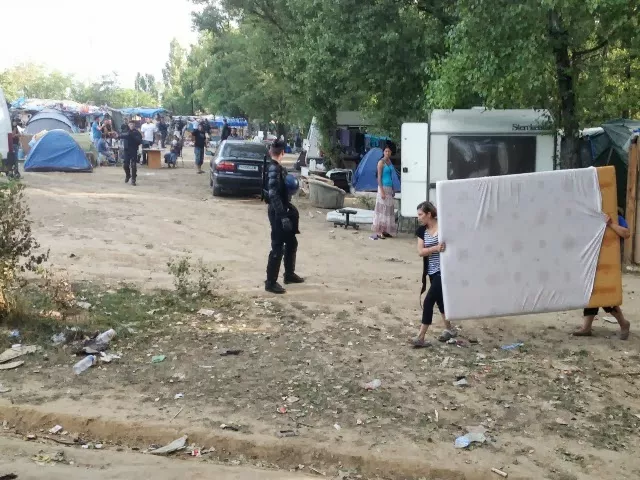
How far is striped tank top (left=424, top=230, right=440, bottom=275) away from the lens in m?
7.05

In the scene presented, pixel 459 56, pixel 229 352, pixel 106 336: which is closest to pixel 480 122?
pixel 459 56

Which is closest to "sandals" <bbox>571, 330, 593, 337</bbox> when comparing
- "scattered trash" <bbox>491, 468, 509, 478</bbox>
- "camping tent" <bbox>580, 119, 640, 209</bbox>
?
"scattered trash" <bbox>491, 468, 509, 478</bbox>

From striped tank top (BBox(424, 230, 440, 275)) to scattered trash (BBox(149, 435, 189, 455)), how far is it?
3097 millimetres

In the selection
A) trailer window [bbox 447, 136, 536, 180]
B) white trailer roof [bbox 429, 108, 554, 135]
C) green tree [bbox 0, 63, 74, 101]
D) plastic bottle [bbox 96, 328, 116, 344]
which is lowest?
plastic bottle [bbox 96, 328, 116, 344]

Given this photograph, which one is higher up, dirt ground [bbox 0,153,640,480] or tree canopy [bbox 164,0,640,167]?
tree canopy [bbox 164,0,640,167]

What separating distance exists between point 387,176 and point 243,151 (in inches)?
271

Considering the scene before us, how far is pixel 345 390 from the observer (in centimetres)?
585

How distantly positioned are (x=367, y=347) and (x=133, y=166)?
15941 millimetres

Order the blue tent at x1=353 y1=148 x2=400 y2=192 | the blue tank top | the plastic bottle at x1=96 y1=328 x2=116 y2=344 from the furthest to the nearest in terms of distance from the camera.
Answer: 1. the blue tent at x1=353 y1=148 x2=400 y2=192
2. the blue tank top
3. the plastic bottle at x1=96 y1=328 x2=116 y2=344

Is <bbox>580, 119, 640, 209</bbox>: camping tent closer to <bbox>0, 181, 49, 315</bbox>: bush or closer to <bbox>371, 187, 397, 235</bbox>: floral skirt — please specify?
<bbox>371, 187, 397, 235</bbox>: floral skirt

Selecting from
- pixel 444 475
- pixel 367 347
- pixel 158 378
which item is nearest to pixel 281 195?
pixel 367 347

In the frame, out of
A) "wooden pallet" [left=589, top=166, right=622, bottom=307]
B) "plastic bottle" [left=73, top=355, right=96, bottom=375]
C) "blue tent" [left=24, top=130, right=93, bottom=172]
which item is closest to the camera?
"plastic bottle" [left=73, top=355, right=96, bottom=375]

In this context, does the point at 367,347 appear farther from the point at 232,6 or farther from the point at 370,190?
the point at 232,6

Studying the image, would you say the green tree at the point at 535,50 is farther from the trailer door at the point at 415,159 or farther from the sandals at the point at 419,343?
the sandals at the point at 419,343
